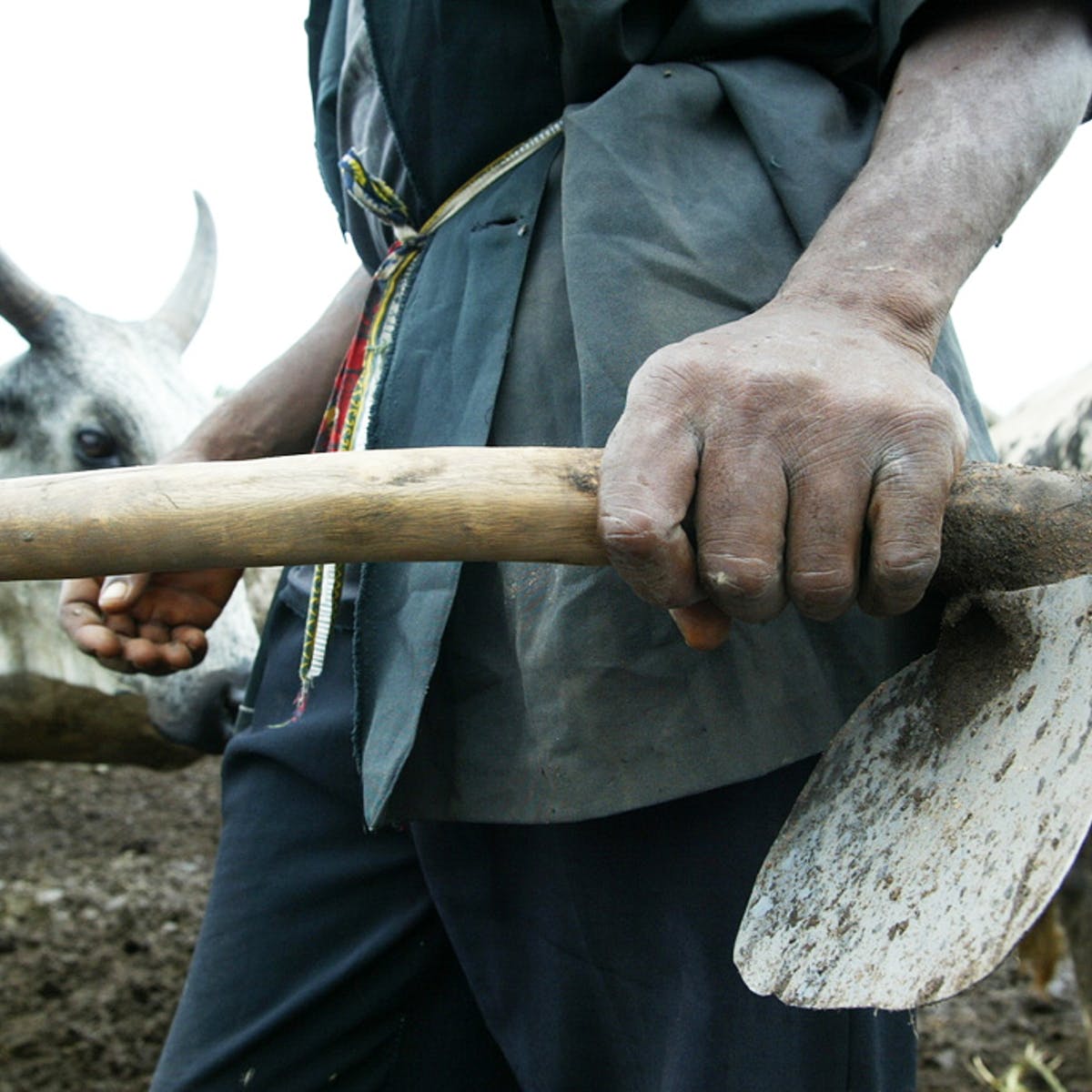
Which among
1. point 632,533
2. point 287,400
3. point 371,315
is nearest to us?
point 632,533

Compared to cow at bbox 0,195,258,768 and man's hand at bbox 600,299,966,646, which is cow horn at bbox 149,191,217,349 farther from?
man's hand at bbox 600,299,966,646

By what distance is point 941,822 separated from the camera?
0.88 meters

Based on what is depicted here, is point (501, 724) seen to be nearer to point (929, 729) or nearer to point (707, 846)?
point (707, 846)

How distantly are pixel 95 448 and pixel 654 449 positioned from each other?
110 inches

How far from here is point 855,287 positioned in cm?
85

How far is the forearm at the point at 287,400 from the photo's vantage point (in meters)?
1.59

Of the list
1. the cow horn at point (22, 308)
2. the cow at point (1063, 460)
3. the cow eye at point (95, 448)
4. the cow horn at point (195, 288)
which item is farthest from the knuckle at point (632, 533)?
the cow horn at point (195, 288)

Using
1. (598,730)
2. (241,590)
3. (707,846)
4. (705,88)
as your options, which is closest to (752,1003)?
(707,846)

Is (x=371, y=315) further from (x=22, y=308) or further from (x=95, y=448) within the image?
(x=22, y=308)

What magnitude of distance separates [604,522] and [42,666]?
2.84 m

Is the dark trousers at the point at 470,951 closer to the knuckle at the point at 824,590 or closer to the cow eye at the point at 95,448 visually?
the knuckle at the point at 824,590

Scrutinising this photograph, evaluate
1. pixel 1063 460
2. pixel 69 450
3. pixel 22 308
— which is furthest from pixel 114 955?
pixel 1063 460

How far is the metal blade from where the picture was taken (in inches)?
31.0

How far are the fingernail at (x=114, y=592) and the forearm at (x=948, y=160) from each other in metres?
0.88
